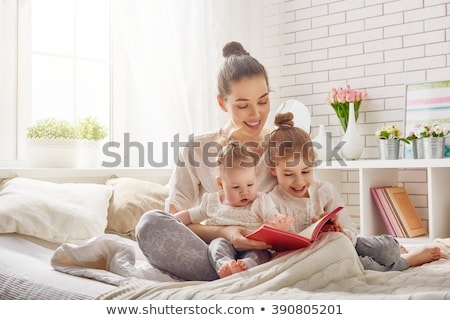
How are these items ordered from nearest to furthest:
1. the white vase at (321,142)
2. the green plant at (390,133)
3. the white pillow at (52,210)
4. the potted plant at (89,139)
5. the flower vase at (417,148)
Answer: the white pillow at (52,210), the potted plant at (89,139), the flower vase at (417,148), the green plant at (390,133), the white vase at (321,142)

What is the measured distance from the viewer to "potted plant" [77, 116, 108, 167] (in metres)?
2.69

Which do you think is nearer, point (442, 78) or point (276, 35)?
point (442, 78)

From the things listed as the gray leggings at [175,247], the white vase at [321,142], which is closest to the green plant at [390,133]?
the white vase at [321,142]

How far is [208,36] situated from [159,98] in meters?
0.45

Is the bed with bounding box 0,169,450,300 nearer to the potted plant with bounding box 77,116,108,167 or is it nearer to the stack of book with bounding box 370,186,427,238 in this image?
the potted plant with bounding box 77,116,108,167

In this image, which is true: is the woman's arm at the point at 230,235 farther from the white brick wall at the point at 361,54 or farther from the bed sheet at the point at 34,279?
the white brick wall at the point at 361,54

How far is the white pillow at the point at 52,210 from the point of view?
1.93 m

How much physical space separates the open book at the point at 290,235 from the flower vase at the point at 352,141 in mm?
1809

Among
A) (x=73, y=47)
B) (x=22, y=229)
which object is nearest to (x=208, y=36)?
(x=73, y=47)

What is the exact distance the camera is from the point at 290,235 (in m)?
1.30

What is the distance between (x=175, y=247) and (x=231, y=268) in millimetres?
199

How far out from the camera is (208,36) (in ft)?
10.4
